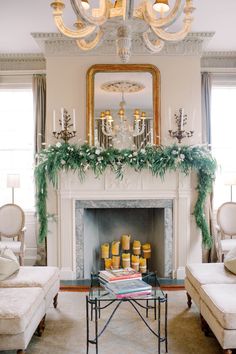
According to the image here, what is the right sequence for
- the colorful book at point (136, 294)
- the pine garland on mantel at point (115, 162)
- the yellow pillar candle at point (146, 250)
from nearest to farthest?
the colorful book at point (136, 294)
the pine garland on mantel at point (115, 162)
the yellow pillar candle at point (146, 250)

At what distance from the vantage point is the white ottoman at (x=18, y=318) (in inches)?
109

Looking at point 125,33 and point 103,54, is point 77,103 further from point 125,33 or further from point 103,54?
point 125,33

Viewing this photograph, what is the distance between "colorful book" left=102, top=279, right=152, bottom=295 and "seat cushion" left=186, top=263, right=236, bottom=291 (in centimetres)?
58

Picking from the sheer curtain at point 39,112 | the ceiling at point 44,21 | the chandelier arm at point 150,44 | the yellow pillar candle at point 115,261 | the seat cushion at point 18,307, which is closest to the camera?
the seat cushion at point 18,307

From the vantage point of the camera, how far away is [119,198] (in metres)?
5.27

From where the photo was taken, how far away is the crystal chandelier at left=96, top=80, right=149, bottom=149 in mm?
5301

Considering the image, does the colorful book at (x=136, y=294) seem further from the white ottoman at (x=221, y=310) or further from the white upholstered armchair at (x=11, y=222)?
the white upholstered armchair at (x=11, y=222)

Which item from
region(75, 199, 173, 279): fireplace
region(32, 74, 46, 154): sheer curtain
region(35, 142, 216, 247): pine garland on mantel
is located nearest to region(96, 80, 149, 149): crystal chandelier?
region(35, 142, 216, 247): pine garland on mantel

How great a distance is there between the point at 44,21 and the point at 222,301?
3.64 m

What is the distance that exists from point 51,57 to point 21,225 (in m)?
2.29

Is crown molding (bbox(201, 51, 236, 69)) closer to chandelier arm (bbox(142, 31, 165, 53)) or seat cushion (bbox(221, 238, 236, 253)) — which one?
seat cushion (bbox(221, 238, 236, 253))

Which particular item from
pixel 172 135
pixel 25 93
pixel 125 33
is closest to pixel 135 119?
pixel 172 135

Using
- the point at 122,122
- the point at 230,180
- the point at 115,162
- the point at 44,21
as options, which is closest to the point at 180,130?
Result: the point at 122,122

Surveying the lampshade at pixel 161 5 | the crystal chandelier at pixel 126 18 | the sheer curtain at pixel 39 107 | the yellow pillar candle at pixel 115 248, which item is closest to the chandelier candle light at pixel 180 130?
the yellow pillar candle at pixel 115 248
